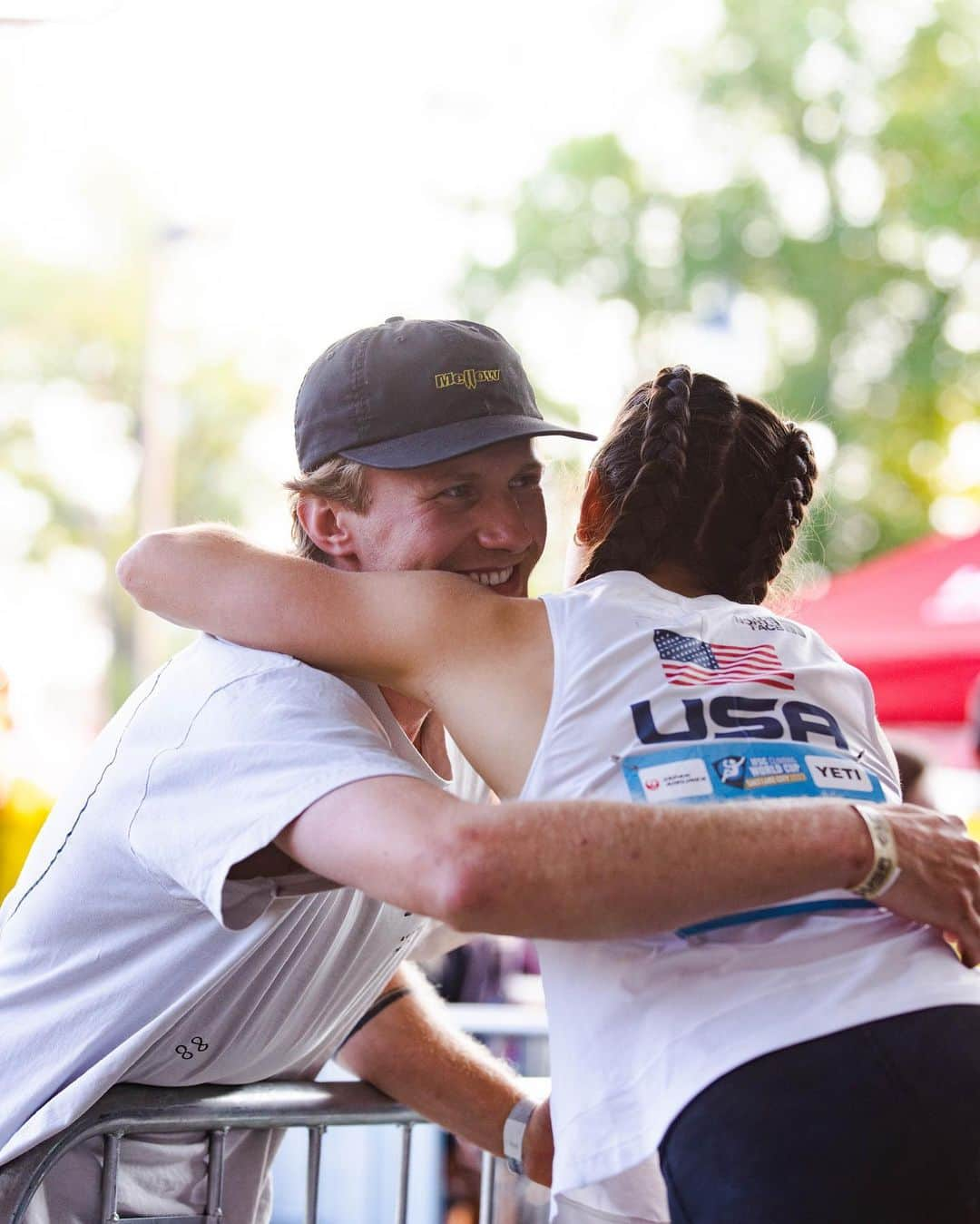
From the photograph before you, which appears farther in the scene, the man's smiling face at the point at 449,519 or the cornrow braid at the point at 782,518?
the man's smiling face at the point at 449,519

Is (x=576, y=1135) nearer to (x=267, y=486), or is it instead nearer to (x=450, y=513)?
(x=450, y=513)

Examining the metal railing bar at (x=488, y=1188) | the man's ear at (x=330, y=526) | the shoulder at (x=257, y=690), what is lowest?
the metal railing bar at (x=488, y=1188)

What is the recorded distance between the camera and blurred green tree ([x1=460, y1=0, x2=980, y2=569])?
54.5ft

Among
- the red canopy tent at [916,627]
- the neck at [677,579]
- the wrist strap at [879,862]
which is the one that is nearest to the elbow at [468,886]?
the wrist strap at [879,862]

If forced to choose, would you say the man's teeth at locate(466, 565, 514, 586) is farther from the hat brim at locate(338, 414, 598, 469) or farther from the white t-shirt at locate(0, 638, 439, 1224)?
the white t-shirt at locate(0, 638, 439, 1224)

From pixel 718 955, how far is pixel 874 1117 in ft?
0.86

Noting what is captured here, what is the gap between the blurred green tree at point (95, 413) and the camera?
23.0m

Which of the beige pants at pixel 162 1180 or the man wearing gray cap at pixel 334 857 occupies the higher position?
the man wearing gray cap at pixel 334 857

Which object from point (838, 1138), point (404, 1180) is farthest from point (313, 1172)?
point (838, 1138)

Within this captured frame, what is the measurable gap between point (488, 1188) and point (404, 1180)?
256 millimetres

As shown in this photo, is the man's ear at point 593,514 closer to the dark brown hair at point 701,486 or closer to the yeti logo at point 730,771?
the dark brown hair at point 701,486

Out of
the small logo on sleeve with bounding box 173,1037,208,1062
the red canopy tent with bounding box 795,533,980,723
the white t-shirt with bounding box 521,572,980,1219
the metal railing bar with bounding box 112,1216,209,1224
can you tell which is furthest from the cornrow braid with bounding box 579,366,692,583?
the red canopy tent with bounding box 795,533,980,723

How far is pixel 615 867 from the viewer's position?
1.75 m

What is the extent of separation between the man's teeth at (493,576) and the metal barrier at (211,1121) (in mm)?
955
